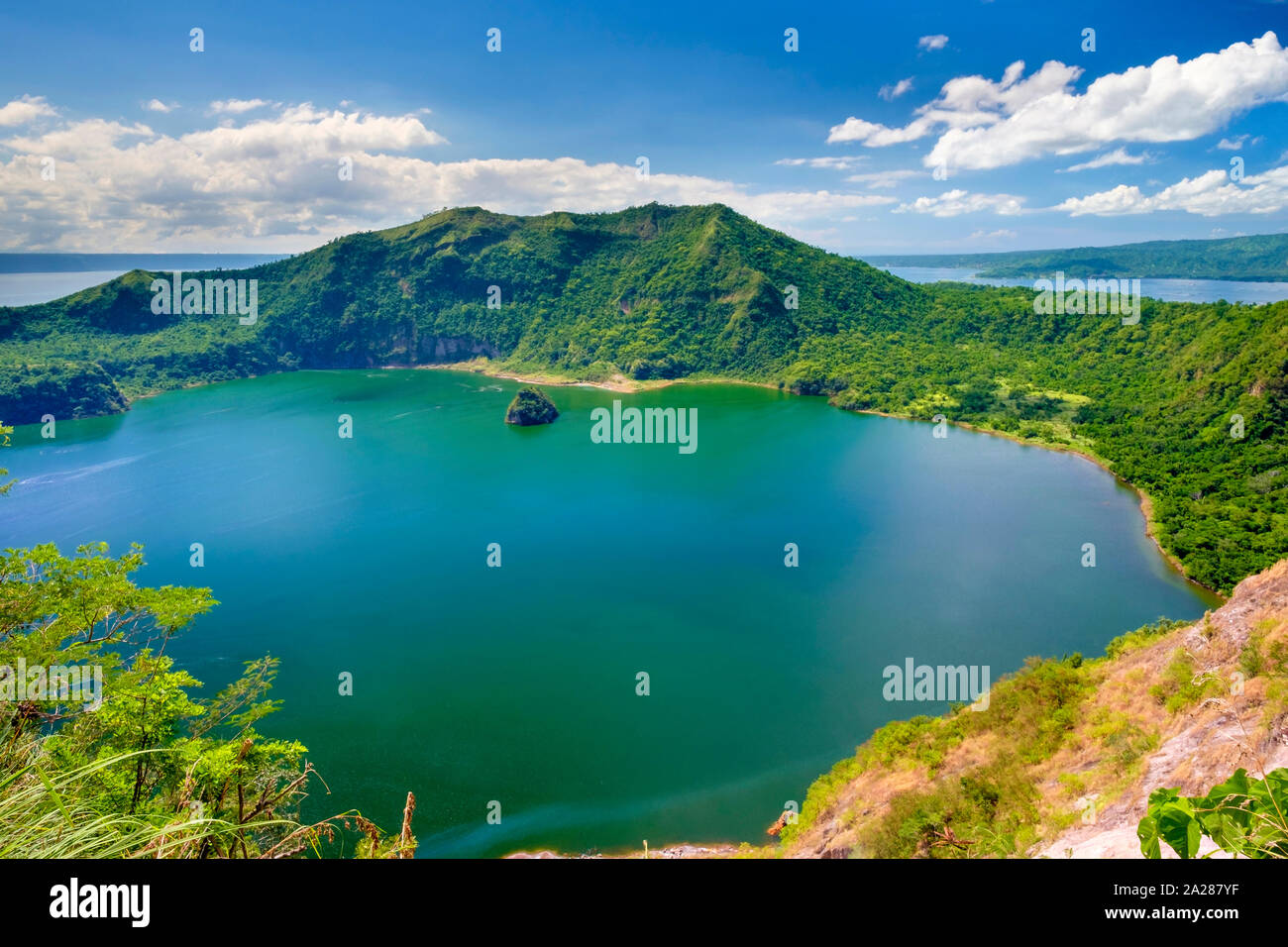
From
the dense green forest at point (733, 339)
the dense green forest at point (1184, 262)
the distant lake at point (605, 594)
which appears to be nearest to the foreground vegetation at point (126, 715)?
the distant lake at point (605, 594)

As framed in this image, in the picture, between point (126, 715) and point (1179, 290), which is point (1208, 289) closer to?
point (1179, 290)

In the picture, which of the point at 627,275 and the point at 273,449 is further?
the point at 627,275

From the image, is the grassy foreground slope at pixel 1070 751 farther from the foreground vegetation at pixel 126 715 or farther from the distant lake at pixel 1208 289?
the distant lake at pixel 1208 289

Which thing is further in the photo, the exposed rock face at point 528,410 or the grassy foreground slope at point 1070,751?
the exposed rock face at point 528,410

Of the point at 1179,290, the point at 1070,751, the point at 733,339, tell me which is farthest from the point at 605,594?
the point at 1179,290

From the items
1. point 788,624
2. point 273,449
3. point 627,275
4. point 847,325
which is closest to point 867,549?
point 788,624

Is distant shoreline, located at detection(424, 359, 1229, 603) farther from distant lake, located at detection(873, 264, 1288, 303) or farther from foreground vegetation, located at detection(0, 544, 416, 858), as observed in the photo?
distant lake, located at detection(873, 264, 1288, 303)
